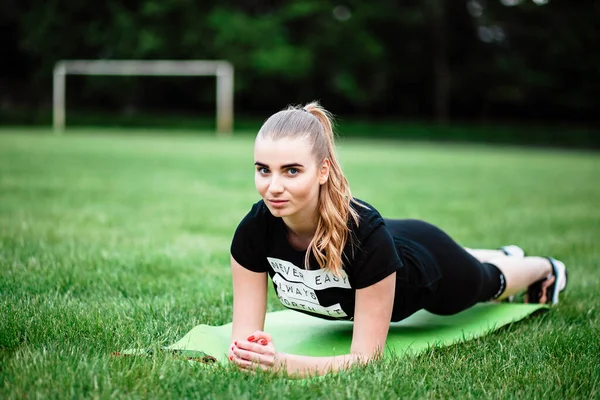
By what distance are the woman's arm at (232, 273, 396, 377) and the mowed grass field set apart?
68 mm

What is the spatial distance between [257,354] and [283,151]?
2.25 ft

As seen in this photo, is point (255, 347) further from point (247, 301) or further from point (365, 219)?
point (365, 219)

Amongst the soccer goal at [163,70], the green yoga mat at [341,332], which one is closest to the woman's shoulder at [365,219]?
the green yoga mat at [341,332]

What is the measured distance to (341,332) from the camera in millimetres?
2949

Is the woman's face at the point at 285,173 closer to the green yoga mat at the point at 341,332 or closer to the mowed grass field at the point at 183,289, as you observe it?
the mowed grass field at the point at 183,289

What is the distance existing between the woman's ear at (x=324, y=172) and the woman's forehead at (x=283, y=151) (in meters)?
0.11

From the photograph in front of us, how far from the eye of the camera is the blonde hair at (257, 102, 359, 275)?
2307 mm

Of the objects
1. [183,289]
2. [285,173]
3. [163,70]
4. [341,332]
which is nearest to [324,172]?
[285,173]

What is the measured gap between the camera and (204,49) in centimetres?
3216

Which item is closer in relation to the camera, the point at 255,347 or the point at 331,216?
the point at 255,347

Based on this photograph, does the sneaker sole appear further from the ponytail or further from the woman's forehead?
the woman's forehead

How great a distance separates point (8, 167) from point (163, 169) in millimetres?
2413

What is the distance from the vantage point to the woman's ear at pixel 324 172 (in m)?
2.36

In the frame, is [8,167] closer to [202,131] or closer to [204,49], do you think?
[202,131]
